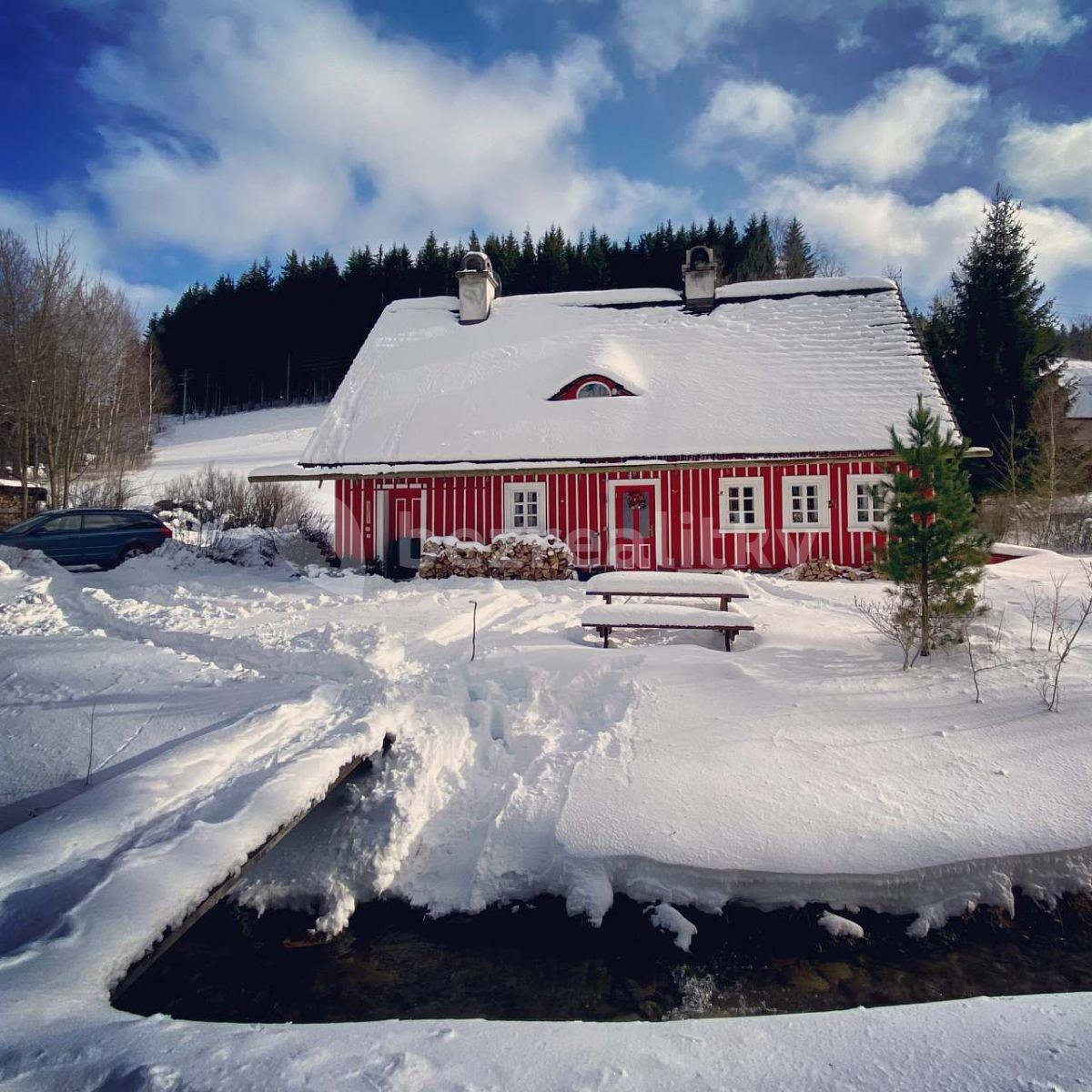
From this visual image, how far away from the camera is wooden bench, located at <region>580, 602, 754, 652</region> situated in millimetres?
6723

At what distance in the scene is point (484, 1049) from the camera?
6.70 ft

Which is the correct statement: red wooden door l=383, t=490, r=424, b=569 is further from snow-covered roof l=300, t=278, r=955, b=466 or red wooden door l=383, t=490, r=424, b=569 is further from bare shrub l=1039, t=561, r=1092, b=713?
bare shrub l=1039, t=561, r=1092, b=713

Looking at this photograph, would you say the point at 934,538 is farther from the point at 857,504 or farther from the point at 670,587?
the point at 857,504

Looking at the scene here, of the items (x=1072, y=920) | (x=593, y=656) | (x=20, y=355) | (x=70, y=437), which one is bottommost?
(x=1072, y=920)

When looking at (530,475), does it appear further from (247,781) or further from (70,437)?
(70,437)

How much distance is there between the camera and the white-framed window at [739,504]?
13734 millimetres

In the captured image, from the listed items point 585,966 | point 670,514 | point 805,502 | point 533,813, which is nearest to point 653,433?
point 670,514

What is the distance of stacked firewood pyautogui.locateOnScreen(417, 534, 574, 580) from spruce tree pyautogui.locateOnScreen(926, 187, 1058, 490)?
15.0 meters

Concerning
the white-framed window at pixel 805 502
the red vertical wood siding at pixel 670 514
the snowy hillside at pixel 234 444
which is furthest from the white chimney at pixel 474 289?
the white-framed window at pixel 805 502

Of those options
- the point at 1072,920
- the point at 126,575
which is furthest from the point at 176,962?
the point at 126,575

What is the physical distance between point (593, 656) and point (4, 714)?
483 cm

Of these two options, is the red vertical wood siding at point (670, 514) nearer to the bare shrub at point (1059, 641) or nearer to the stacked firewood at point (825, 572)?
the stacked firewood at point (825, 572)

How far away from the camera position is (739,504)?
13.8 meters

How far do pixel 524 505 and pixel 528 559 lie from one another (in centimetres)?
161
